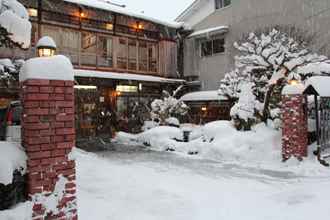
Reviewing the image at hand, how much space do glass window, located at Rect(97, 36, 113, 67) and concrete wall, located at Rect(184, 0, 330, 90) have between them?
17.3 ft

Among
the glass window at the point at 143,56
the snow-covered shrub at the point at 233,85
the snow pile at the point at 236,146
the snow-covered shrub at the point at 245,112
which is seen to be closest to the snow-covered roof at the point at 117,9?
the glass window at the point at 143,56

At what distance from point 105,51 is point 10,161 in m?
15.3

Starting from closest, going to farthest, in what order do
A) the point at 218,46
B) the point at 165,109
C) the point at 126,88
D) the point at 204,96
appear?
the point at 165,109 → the point at 204,96 → the point at 126,88 → the point at 218,46

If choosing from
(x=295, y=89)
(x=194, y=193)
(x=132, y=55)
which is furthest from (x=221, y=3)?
(x=194, y=193)

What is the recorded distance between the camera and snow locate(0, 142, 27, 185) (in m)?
3.17

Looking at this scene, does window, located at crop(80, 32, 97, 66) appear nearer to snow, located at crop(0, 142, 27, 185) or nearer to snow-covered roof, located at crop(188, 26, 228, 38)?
snow-covered roof, located at crop(188, 26, 228, 38)

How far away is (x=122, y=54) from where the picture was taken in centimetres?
1825

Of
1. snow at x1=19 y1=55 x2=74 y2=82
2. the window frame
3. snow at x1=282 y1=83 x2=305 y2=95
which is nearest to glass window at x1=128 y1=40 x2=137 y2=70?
the window frame

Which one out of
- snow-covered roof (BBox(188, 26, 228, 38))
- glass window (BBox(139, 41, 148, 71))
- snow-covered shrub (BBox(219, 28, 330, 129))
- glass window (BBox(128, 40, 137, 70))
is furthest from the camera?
glass window (BBox(139, 41, 148, 71))

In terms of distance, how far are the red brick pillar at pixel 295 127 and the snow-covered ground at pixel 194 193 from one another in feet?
3.22

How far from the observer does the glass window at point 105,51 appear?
17.6m

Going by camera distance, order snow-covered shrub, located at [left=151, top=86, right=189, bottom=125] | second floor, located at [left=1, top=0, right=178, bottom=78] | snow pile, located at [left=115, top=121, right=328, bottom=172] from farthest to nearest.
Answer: snow-covered shrub, located at [left=151, top=86, right=189, bottom=125]
second floor, located at [left=1, top=0, right=178, bottom=78]
snow pile, located at [left=115, top=121, right=328, bottom=172]

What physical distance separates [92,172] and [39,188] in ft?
14.5

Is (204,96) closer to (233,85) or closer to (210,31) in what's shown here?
(210,31)
